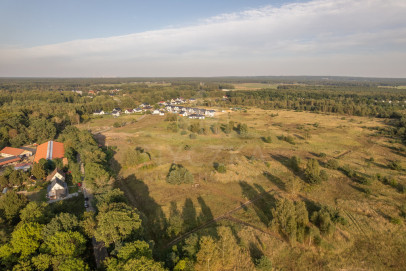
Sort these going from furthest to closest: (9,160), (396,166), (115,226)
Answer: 1. (9,160)
2. (396,166)
3. (115,226)

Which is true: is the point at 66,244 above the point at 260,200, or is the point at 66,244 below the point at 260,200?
above

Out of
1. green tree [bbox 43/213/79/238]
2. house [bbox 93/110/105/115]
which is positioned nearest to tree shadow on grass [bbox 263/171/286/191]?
green tree [bbox 43/213/79/238]

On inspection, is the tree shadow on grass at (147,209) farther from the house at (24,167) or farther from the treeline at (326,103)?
the treeline at (326,103)

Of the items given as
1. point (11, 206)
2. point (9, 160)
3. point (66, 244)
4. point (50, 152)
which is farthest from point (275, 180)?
point (9, 160)

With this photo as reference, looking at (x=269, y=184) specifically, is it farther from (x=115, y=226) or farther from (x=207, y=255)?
(x=115, y=226)

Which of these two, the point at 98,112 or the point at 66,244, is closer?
the point at 66,244

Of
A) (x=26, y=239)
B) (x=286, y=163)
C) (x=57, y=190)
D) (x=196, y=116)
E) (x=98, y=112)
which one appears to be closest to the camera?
(x=26, y=239)

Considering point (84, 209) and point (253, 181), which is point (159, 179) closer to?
point (84, 209)

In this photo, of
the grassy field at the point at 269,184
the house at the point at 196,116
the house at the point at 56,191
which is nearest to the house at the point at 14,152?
the grassy field at the point at 269,184

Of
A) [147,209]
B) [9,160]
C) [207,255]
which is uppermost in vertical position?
[9,160]
